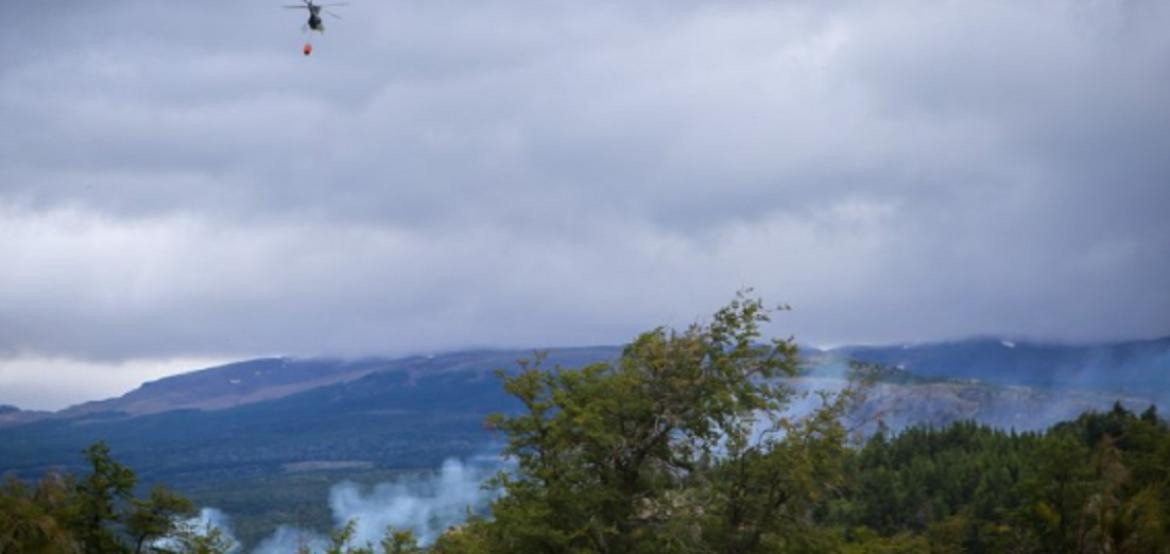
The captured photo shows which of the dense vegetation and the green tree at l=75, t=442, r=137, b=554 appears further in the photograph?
the green tree at l=75, t=442, r=137, b=554

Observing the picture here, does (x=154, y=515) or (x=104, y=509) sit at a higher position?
(x=104, y=509)

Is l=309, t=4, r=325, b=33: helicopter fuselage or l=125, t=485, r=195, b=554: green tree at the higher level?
l=309, t=4, r=325, b=33: helicopter fuselage

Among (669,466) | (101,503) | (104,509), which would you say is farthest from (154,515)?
(669,466)

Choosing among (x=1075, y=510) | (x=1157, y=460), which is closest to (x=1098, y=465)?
(x=1075, y=510)

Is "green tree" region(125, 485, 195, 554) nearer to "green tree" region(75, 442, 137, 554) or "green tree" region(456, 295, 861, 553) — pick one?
"green tree" region(75, 442, 137, 554)

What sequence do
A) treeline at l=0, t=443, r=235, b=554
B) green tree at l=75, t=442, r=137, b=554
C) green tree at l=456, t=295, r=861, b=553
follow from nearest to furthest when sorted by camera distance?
green tree at l=456, t=295, r=861, b=553 → treeline at l=0, t=443, r=235, b=554 → green tree at l=75, t=442, r=137, b=554

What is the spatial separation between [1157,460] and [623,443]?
43.2 m

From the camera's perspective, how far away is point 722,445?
38.7 metres

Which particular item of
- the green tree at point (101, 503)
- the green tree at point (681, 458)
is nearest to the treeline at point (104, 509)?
the green tree at point (101, 503)

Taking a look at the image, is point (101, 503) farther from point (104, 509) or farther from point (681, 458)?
point (681, 458)

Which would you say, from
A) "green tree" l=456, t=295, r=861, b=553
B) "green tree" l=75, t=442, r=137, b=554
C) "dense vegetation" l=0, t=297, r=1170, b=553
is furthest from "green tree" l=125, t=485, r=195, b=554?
"green tree" l=456, t=295, r=861, b=553

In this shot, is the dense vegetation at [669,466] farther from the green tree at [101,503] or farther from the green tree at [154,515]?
the green tree at [154,515]

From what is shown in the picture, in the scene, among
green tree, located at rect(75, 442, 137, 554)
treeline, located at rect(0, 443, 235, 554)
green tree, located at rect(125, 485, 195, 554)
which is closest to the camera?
treeline, located at rect(0, 443, 235, 554)

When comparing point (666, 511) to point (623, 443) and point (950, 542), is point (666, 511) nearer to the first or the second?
point (623, 443)
